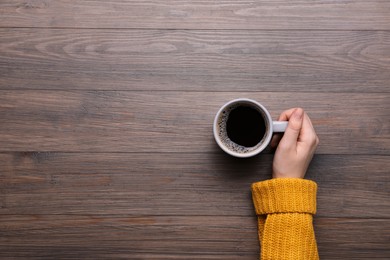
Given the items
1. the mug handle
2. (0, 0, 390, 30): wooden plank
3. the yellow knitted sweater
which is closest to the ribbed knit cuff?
the yellow knitted sweater

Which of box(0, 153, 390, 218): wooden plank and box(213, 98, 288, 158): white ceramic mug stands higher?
box(213, 98, 288, 158): white ceramic mug

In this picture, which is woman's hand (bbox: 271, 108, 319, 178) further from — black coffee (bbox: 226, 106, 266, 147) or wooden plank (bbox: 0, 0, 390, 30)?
wooden plank (bbox: 0, 0, 390, 30)

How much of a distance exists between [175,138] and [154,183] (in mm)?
108

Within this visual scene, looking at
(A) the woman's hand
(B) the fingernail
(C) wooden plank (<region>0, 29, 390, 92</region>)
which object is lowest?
(A) the woman's hand

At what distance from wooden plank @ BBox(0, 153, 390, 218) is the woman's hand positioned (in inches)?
1.8

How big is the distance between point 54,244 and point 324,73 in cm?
69

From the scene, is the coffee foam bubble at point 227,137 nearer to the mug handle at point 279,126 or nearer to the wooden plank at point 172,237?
the mug handle at point 279,126

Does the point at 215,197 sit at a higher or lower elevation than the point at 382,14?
lower

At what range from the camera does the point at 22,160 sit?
111cm

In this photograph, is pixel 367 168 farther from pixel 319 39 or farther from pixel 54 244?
pixel 54 244

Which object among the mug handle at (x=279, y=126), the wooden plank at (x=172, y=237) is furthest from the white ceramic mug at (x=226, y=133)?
the wooden plank at (x=172, y=237)

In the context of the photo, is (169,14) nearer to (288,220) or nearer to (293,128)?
(293,128)

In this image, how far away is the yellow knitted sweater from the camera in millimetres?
1059

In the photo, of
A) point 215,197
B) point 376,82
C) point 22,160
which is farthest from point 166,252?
point 376,82
